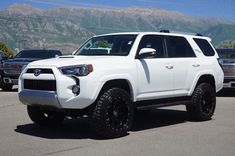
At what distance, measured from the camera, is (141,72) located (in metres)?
8.06

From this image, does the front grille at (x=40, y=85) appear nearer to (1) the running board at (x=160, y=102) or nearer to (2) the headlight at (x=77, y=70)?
(2) the headlight at (x=77, y=70)

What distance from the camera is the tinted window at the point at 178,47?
9.02 m

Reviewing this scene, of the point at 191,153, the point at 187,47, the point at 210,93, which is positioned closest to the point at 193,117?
the point at 210,93

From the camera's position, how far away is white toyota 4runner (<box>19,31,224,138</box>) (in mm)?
7195

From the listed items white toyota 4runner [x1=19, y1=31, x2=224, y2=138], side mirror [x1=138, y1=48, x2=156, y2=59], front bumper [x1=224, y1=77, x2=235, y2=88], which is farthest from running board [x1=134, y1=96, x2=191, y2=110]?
front bumper [x1=224, y1=77, x2=235, y2=88]

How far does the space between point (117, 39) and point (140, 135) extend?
1.95 meters

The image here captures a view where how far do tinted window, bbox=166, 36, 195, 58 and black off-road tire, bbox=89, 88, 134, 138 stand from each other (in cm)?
173

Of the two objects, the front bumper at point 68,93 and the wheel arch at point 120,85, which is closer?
the front bumper at point 68,93

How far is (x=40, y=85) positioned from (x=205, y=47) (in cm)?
424

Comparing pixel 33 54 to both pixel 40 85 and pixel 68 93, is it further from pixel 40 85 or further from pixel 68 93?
pixel 68 93

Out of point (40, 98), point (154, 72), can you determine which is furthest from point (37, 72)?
point (154, 72)

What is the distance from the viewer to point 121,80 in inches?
305

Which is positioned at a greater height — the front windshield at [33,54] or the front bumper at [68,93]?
the front bumper at [68,93]

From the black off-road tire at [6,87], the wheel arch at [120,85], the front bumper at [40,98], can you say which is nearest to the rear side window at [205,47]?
the wheel arch at [120,85]
